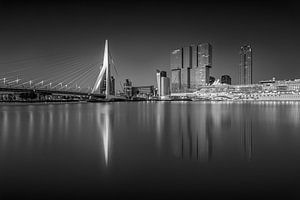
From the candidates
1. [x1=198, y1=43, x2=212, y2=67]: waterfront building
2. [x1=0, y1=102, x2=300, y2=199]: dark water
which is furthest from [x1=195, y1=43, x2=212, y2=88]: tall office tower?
[x1=0, y1=102, x2=300, y2=199]: dark water

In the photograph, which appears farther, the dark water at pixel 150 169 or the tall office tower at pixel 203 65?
the tall office tower at pixel 203 65

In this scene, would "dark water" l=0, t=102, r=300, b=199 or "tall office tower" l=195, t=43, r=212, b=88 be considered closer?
"dark water" l=0, t=102, r=300, b=199

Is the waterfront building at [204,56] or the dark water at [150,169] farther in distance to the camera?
the waterfront building at [204,56]

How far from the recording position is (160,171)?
387 centimetres

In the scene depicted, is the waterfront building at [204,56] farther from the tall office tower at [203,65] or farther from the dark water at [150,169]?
the dark water at [150,169]

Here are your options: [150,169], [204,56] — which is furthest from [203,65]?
[150,169]

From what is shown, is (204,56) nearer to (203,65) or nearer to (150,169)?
(203,65)

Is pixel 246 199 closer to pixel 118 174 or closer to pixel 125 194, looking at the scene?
pixel 125 194

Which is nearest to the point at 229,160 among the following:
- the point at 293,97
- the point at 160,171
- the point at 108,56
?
the point at 160,171

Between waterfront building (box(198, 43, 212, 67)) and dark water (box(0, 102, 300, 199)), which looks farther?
waterfront building (box(198, 43, 212, 67))

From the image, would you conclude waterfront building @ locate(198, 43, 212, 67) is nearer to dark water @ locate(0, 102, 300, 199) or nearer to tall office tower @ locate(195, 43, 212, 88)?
tall office tower @ locate(195, 43, 212, 88)

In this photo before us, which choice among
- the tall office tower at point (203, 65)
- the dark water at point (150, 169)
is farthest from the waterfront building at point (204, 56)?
the dark water at point (150, 169)

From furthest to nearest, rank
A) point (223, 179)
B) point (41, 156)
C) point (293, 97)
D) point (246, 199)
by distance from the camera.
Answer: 1. point (293, 97)
2. point (41, 156)
3. point (223, 179)
4. point (246, 199)

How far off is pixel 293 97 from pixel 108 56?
60827mm
